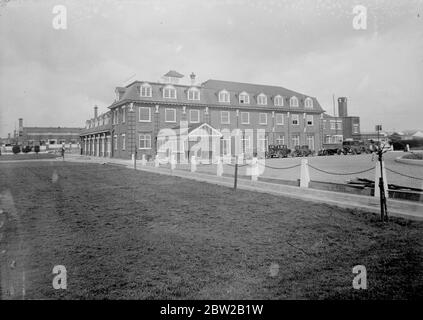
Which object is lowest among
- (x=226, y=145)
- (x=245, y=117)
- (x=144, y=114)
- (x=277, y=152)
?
(x=277, y=152)

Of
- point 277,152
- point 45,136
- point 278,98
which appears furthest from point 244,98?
point 45,136

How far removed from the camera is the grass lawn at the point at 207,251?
3789 mm

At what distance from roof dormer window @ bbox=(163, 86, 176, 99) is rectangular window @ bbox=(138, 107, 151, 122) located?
2.90m

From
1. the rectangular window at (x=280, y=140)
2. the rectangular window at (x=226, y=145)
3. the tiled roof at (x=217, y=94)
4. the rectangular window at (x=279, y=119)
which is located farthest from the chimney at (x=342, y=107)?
the rectangular window at (x=226, y=145)

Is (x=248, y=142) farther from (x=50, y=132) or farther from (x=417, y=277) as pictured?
(x=50, y=132)

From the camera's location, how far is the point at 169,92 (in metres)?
37.0

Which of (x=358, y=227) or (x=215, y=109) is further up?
(x=215, y=109)

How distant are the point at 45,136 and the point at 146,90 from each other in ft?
246

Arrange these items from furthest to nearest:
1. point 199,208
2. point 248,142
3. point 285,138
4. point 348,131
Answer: point 348,131 → point 285,138 → point 248,142 → point 199,208

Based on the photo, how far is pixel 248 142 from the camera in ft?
140

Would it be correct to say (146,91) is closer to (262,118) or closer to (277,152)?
(262,118)

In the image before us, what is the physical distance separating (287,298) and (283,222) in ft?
11.2

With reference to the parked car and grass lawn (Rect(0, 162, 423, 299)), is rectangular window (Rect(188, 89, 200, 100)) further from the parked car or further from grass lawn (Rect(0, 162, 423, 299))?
grass lawn (Rect(0, 162, 423, 299))

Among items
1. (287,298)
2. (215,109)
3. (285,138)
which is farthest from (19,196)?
(285,138)
